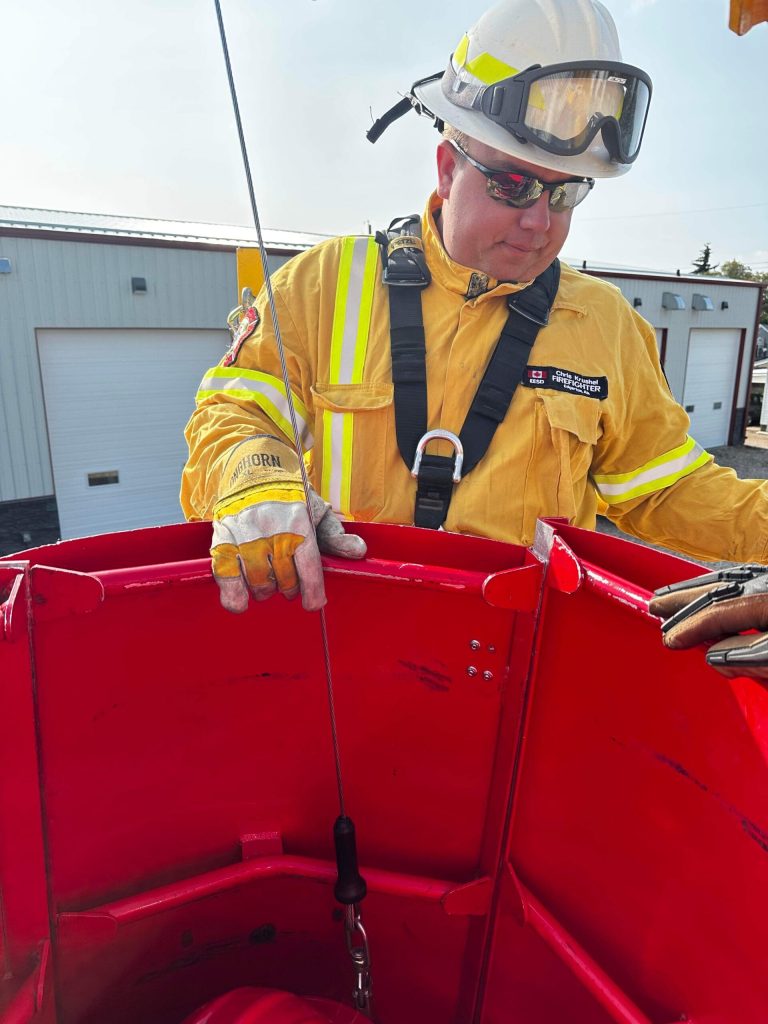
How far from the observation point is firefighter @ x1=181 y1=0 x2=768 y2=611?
158 cm

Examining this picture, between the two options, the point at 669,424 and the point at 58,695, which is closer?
the point at 58,695

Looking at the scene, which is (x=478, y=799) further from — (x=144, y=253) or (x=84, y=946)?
(x=144, y=253)

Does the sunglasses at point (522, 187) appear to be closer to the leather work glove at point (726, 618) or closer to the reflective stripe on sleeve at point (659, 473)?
the reflective stripe on sleeve at point (659, 473)

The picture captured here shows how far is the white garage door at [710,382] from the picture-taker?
52.2 feet

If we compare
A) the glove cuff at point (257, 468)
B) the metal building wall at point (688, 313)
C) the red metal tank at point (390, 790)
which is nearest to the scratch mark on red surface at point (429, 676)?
the red metal tank at point (390, 790)

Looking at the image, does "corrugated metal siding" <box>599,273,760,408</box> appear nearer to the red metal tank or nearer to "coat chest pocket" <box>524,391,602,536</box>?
"coat chest pocket" <box>524,391,602,536</box>

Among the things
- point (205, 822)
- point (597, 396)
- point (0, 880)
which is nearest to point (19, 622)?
point (0, 880)

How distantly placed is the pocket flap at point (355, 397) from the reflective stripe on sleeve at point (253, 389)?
0.36ft

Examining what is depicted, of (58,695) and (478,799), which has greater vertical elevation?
(58,695)

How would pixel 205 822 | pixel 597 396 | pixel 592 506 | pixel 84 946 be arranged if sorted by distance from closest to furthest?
pixel 84 946 < pixel 205 822 < pixel 597 396 < pixel 592 506

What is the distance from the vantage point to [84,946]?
1.18 metres

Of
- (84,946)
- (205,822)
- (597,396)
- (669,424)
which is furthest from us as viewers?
(669,424)

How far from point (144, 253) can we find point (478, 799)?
29.1ft

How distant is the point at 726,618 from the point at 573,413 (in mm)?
1016
